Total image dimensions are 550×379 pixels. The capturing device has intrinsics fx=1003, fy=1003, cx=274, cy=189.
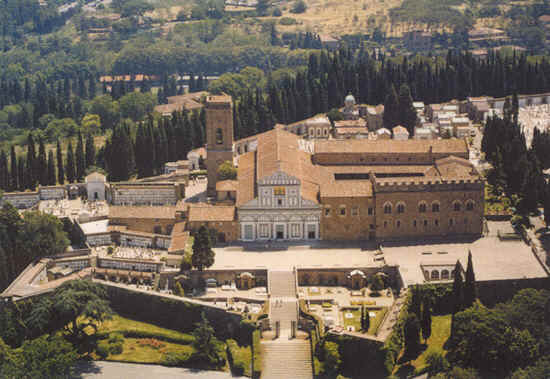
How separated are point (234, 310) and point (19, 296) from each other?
1783cm

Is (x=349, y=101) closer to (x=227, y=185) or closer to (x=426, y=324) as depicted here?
(x=227, y=185)

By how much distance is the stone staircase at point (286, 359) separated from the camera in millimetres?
74812

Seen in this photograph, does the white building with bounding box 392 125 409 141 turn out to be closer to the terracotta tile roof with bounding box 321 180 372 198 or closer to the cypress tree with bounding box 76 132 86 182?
the terracotta tile roof with bounding box 321 180 372 198

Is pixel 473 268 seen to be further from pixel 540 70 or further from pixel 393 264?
pixel 540 70

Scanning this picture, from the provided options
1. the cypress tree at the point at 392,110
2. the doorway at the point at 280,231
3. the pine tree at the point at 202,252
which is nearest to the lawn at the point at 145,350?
the pine tree at the point at 202,252

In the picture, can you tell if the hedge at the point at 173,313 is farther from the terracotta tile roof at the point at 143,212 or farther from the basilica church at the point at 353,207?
the terracotta tile roof at the point at 143,212

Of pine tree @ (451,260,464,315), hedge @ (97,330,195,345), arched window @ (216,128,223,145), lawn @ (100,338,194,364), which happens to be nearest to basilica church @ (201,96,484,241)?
arched window @ (216,128,223,145)

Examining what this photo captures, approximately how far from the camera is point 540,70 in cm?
13712

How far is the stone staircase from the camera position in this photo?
74812 mm

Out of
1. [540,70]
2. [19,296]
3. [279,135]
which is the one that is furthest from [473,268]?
[540,70]

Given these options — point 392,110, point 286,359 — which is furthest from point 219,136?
point 286,359

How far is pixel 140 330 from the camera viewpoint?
81688 mm

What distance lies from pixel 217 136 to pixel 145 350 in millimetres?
27624

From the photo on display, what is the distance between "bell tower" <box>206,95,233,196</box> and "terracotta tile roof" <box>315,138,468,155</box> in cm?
894
